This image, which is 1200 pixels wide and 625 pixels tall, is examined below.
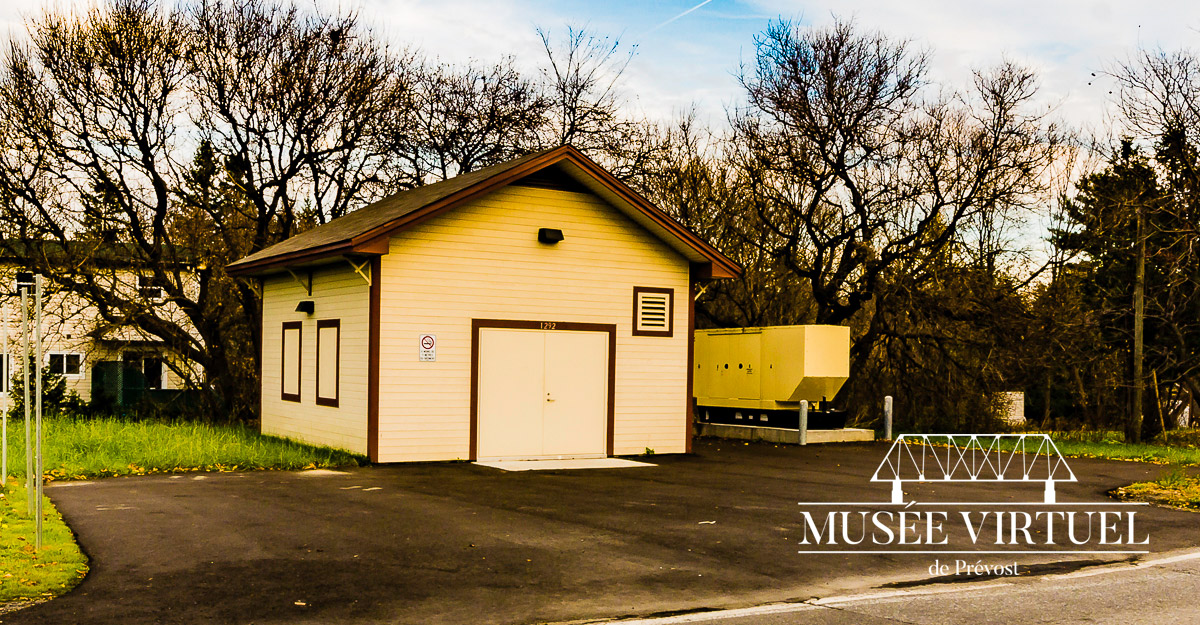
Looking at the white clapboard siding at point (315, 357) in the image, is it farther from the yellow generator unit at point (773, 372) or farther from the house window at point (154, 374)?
the house window at point (154, 374)

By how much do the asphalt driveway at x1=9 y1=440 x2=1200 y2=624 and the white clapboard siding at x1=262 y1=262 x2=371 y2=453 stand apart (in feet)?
6.57

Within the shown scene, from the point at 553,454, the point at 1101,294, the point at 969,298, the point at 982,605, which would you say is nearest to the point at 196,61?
the point at 553,454

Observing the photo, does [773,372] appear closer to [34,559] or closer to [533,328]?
[533,328]

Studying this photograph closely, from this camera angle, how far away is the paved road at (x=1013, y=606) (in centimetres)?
727

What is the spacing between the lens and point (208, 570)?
28.3 ft

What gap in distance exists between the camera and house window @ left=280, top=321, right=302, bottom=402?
20.8 m

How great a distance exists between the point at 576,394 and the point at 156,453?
676cm

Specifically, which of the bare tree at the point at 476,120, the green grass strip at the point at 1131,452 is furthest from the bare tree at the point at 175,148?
the green grass strip at the point at 1131,452

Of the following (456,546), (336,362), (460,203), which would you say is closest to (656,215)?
(460,203)

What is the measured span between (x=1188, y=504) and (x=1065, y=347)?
1626 centimetres

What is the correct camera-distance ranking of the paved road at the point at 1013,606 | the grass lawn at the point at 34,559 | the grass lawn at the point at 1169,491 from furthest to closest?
the grass lawn at the point at 1169,491
the grass lawn at the point at 34,559
the paved road at the point at 1013,606

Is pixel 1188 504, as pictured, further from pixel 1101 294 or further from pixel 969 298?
pixel 1101 294

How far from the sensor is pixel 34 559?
348 inches

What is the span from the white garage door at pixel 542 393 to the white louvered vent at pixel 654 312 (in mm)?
901
